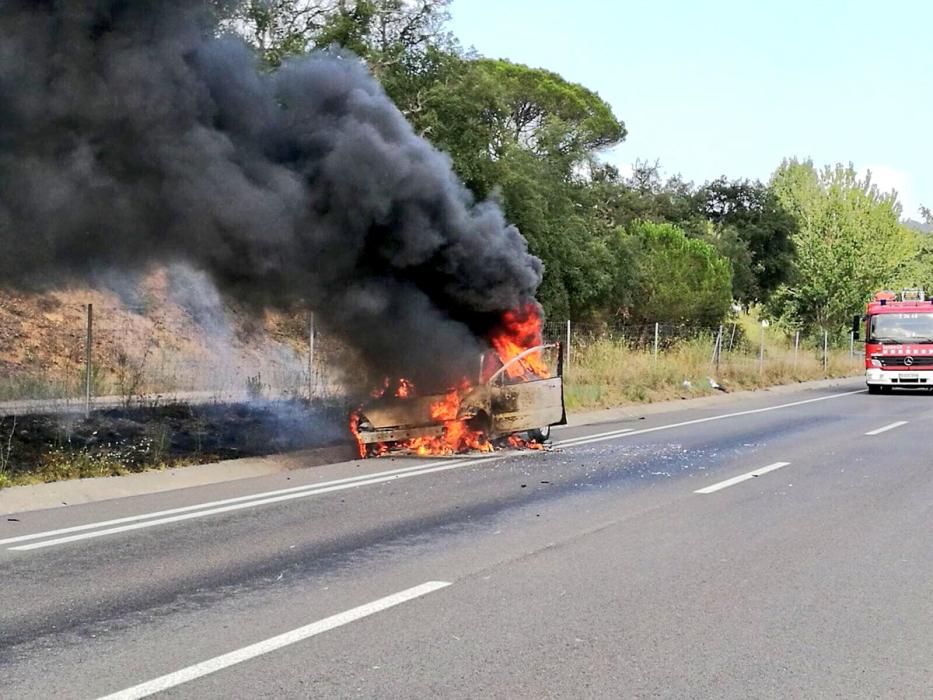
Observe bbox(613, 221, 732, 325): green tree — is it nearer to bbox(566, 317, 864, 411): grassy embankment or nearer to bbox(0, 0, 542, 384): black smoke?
bbox(566, 317, 864, 411): grassy embankment

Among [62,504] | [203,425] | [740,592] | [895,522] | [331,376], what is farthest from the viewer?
[331,376]

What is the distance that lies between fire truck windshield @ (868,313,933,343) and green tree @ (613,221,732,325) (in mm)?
6785

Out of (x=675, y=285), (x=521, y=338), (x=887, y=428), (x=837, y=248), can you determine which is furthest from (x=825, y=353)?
(x=521, y=338)

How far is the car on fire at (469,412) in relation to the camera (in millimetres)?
11609

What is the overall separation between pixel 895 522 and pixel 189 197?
24.6ft

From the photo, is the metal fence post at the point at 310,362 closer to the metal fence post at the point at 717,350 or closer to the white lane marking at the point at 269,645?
the white lane marking at the point at 269,645

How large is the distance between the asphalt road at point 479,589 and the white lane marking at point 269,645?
2 centimetres

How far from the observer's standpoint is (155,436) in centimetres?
1118

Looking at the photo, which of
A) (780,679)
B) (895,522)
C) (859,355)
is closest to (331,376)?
(895,522)

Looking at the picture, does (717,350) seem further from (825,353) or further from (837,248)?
(837,248)

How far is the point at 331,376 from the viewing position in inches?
565

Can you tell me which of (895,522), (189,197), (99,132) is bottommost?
(895,522)

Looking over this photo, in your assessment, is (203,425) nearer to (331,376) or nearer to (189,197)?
(331,376)

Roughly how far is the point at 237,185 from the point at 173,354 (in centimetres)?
1295
